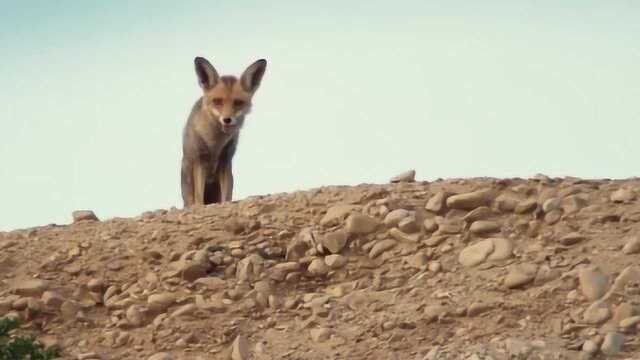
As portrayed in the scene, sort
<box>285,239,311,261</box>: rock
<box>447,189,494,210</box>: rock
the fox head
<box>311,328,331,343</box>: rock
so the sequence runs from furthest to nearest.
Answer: the fox head
<box>447,189,494,210</box>: rock
<box>285,239,311,261</box>: rock
<box>311,328,331,343</box>: rock

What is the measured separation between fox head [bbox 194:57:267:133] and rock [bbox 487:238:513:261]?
5593 millimetres

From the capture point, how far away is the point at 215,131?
13.7m

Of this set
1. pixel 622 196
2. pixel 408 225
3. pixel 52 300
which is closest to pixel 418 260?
pixel 408 225

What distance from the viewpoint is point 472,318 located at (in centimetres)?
786

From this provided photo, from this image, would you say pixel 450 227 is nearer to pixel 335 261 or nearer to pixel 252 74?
pixel 335 261

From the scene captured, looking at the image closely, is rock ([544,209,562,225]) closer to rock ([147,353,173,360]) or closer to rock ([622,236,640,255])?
rock ([622,236,640,255])

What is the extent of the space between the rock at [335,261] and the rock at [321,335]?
992mm

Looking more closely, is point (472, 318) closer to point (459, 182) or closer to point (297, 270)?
point (297, 270)

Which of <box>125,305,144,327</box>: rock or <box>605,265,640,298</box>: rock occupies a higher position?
<box>605,265,640,298</box>: rock

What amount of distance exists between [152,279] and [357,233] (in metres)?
1.68

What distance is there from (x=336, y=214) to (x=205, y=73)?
5.03m

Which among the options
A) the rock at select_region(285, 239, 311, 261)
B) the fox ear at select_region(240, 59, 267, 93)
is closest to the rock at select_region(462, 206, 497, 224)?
the rock at select_region(285, 239, 311, 261)

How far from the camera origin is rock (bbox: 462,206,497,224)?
9148 mm

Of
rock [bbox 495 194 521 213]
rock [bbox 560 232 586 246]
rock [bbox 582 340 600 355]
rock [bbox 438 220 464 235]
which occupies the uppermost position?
rock [bbox 495 194 521 213]
